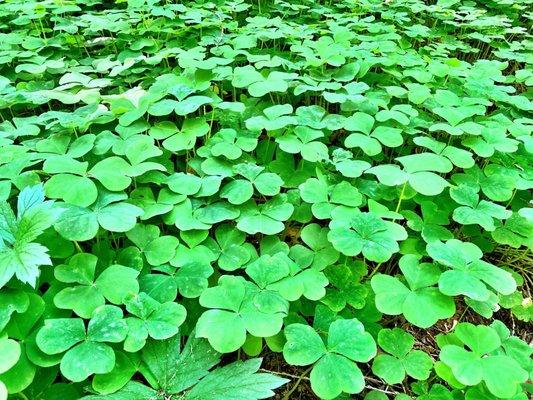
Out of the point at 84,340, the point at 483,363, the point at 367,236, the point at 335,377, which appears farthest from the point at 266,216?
the point at 483,363

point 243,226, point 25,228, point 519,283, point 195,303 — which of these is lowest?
point 519,283

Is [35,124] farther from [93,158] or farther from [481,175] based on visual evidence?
[481,175]

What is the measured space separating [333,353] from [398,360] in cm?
26

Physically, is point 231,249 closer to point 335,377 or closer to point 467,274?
point 335,377

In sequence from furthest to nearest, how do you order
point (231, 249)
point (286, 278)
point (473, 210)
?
point (473, 210), point (231, 249), point (286, 278)

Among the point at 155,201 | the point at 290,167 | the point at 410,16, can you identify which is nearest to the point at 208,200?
the point at 155,201

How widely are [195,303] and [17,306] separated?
53 cm

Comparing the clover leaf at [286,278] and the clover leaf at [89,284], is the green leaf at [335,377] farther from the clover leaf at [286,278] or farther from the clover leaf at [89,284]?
the clover leaf at [89,284]

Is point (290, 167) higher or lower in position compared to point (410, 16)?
lower

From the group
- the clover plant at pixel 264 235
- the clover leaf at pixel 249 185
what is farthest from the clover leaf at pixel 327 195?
the clover leaf at pixel 249 185

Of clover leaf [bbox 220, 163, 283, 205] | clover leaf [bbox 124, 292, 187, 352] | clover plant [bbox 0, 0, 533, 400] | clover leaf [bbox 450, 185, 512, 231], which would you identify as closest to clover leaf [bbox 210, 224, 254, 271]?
clover plant [bbox 0, 0, 533, 400]

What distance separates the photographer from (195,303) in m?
1.42

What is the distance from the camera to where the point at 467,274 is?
1379 millimetres

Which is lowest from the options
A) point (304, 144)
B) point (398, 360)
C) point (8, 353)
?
point (398, 360)
